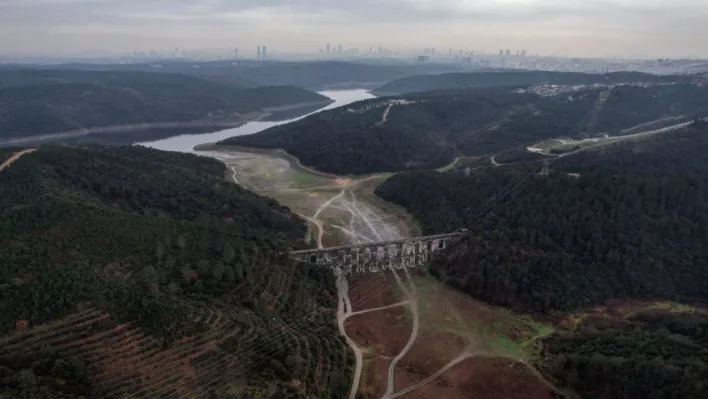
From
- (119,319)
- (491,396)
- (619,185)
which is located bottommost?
(491,396)

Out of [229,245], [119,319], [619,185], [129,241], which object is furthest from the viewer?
[619,185]

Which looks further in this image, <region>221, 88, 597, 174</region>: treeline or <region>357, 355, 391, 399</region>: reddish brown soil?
<region>221, 88, 597, 174</region>: treeline

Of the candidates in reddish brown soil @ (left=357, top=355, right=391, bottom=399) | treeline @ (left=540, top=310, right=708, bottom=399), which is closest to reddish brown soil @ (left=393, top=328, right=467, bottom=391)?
reddish brown soil @ (left=357, top=355, right=391, bottom=399)

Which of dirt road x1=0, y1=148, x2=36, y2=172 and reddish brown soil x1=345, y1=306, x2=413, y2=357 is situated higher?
dirt road x1=0, y1=148, x2=36, y2=172

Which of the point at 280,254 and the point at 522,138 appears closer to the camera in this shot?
the point at 280,254

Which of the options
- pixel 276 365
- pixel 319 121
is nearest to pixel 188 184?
pixel 276 365

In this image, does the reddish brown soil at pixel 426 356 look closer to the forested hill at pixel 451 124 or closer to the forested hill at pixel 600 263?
the forested hill at pixel 600 263

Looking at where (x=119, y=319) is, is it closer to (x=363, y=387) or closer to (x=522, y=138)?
(x=363, y=387)

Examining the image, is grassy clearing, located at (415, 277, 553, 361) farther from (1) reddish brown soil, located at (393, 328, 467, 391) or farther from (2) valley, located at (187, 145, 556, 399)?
(1) reddish brown soil, located at (393, 328, 467, 391)
